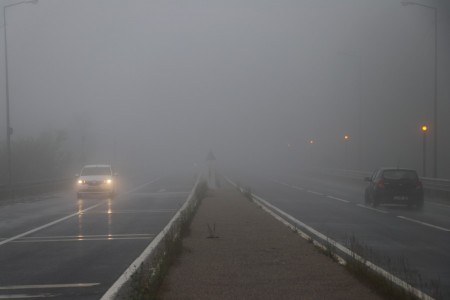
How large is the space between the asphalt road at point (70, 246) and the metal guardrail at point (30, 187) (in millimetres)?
8852

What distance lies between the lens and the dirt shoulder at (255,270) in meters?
8.18

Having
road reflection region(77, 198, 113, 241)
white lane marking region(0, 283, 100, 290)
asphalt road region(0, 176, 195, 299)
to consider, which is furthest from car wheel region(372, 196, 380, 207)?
white lane marking region(0, 283, 100, 290)

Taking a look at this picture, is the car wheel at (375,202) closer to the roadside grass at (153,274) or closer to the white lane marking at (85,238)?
the white lane marking at (85,238)

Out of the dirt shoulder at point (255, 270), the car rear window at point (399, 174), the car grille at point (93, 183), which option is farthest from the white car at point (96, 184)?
the dirt shoulder at point (255, 270)

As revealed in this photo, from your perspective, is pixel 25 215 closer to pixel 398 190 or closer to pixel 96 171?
pixel 96 171

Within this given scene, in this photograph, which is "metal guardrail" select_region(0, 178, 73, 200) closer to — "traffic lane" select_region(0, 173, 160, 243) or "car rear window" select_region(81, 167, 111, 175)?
"traffic lane" select_region(0, 173, 160, 243)

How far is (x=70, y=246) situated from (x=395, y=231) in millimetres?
8234

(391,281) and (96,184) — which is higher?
(391,281)

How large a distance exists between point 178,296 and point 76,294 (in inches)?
68.9

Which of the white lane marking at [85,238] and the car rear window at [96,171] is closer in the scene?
the white lane marking at [85,238]

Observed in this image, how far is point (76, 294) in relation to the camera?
8.94 meters

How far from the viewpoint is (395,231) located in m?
17.1

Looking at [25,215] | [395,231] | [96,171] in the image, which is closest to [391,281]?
[395,231]

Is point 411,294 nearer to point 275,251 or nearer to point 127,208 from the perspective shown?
point 275,251
